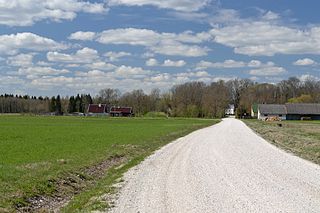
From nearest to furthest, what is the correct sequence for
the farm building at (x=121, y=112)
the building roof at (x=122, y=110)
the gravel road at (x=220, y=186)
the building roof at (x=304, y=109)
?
the gravel road at (x=220, y=186) → the building roof at (x=304, y=109) → the farm building at (x=121, y=112) → the building roof at (x=122, y=110)

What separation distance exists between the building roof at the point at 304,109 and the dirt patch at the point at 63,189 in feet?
447

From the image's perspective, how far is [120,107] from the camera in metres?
194

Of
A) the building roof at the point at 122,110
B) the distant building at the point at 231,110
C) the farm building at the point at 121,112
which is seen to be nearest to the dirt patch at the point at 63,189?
the distant building at the point at 231,110

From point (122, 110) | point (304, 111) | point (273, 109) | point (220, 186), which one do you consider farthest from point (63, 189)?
point (122, 110)

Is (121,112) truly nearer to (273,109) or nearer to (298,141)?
(273,109)

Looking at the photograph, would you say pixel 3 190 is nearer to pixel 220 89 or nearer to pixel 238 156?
pixel 238 156

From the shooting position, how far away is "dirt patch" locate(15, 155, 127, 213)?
12159 millimetres

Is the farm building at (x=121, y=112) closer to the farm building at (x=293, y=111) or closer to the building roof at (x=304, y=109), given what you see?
the farm building at (x=293, y=111)

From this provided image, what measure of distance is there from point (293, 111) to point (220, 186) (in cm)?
14221

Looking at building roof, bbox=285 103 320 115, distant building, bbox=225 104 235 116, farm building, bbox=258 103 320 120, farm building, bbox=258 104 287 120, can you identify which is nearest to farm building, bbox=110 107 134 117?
distant building, bbox=225 104 235 116

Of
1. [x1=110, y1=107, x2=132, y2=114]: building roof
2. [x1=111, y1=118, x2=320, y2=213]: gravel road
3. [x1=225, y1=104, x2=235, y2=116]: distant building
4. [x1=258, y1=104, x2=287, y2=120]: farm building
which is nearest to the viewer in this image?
[x1=111, y1=118, x2=320, y2=213]: gravel road

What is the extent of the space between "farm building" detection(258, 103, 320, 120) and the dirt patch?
13510 cm

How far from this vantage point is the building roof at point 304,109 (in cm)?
14938

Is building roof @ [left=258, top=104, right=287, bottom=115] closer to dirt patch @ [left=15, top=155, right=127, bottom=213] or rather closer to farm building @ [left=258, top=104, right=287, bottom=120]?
farm building @ [left=258, top=104, right=287, bottom=120]
